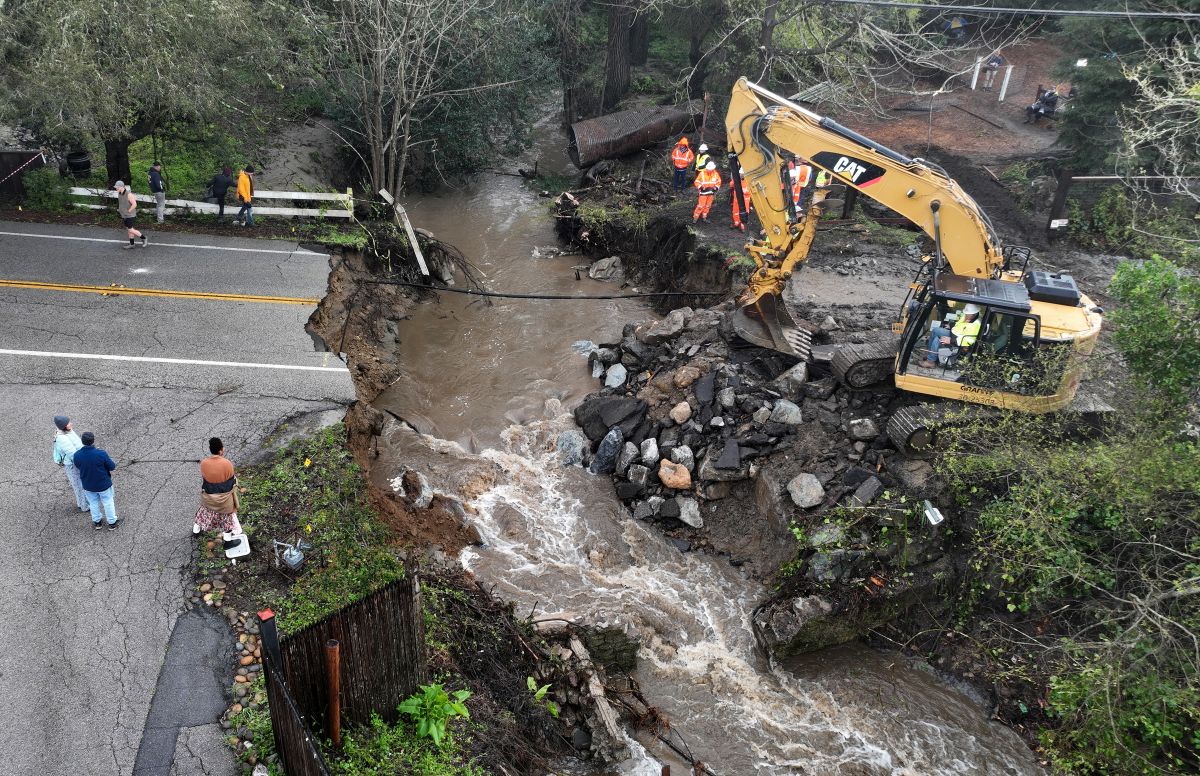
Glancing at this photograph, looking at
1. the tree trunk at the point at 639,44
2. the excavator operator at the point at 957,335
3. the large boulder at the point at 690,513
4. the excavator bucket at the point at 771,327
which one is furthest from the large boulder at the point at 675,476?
the tree trunk at the point at 639,44

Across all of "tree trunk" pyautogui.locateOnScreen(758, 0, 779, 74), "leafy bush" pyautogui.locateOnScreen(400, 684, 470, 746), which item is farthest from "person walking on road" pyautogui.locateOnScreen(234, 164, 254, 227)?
"leafy bush" pyautogui.locateOnScreen(400, 684, 470, 746)

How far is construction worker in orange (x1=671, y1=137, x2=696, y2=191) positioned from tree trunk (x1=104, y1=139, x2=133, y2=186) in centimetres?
1166

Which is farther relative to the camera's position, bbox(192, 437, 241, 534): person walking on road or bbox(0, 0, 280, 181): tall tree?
bbox(0, 0, 280, 181): tall tree

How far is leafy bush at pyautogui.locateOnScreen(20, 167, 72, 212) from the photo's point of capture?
16.6m

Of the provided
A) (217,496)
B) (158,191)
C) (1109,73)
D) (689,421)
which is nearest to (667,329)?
(689,421)

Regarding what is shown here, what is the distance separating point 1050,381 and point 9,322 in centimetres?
1451

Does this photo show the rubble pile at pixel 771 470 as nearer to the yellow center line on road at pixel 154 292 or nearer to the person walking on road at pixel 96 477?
the yellow center line on road at pixel 154 292

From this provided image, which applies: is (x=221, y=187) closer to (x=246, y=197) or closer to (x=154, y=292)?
(x=246, y=197)

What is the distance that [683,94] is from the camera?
75.5 feet

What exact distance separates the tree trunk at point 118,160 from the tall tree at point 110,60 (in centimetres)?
111

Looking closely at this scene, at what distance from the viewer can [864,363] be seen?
36.0ft

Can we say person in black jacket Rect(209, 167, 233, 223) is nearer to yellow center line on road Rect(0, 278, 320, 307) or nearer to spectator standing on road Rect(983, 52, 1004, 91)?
yellow center line on road Rect(0, 278, 320, 307)

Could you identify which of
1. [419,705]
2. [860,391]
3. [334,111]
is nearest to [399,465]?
[419,705]

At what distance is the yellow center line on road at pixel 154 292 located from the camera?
13.5 meters
